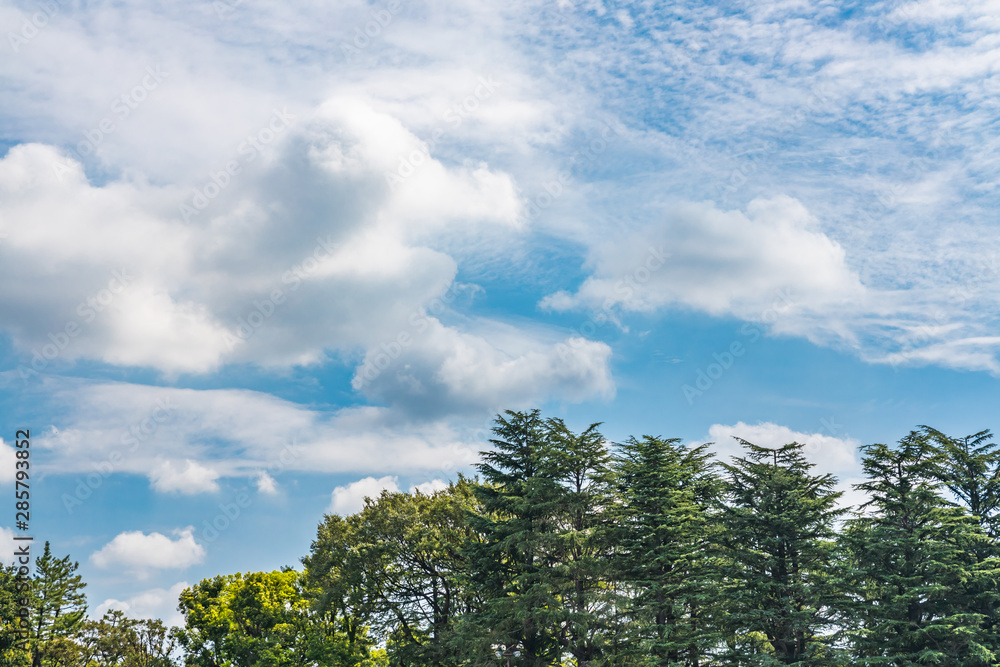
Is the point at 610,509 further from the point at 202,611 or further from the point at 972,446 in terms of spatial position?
the point at 202,611

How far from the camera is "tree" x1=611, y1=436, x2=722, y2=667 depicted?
31.0m

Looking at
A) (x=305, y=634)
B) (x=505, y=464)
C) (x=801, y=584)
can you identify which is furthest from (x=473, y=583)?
(x=305, y=634)

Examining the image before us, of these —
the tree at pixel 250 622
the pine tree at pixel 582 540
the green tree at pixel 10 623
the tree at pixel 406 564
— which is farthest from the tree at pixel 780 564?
the green tree at pixel 10 623

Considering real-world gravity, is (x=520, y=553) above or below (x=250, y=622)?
above

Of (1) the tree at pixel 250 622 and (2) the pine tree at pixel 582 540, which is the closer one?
(2) the pine tree at pixel 582 540

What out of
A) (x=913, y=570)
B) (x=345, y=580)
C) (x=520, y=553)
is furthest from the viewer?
(x=345, y=580)

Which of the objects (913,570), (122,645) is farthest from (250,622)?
(913,570)

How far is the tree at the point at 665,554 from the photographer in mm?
31016

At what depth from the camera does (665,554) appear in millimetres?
32344

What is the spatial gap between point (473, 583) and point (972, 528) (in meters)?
22.5

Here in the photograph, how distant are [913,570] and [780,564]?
18.5 ft

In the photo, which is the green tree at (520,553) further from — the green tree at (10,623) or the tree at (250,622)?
the green tree at (10,623)

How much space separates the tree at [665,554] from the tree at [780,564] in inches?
44.0

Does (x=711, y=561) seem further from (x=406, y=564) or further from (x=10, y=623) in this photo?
(x=10, y=623)
